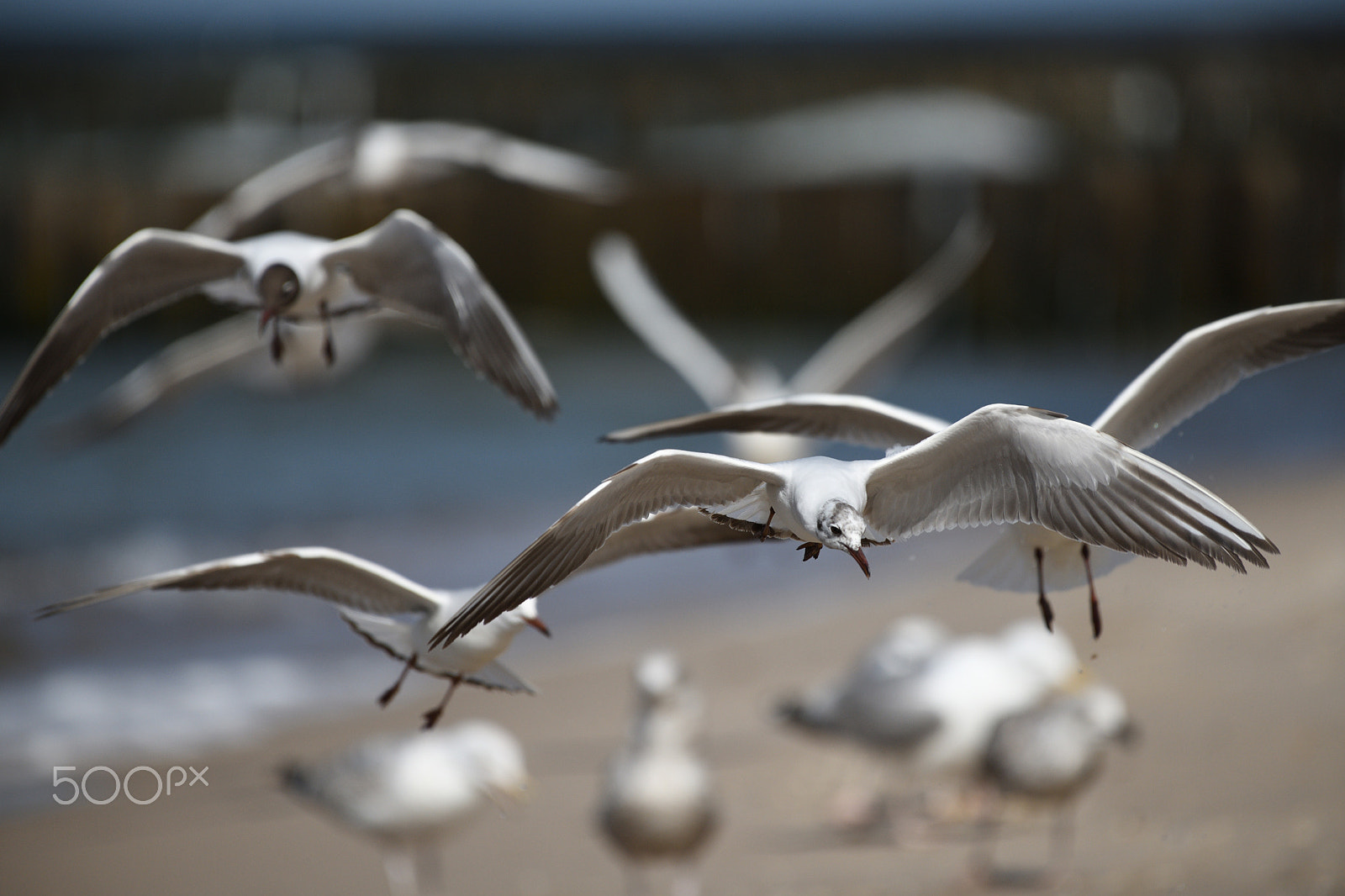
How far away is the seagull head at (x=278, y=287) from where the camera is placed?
3.43 metres

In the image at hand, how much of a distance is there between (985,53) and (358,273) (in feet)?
113

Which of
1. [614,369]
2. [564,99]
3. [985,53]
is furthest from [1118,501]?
[985,53]

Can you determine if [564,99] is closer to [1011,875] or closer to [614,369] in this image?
[614,369]

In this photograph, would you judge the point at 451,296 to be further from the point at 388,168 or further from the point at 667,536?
the point at 388,168

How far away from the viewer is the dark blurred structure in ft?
78.0

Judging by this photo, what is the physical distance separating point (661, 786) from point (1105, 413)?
2.68 m

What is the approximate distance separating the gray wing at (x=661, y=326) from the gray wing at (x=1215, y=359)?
15.9ft

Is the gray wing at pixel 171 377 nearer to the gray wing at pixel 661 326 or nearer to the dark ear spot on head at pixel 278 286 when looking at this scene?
the dark ear spot on head at pixel 278 286

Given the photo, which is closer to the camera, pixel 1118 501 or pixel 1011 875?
pixel 1118 501

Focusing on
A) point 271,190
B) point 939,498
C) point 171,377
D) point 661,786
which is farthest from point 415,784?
point 939,498

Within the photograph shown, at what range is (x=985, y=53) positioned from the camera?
3591cm

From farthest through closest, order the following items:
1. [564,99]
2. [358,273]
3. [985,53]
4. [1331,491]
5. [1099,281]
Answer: [985,53] < [564,99] < [1099,281] < [1331,491] < [358,273]

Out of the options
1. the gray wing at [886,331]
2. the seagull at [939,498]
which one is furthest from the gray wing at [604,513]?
the gray wing at [886,331]

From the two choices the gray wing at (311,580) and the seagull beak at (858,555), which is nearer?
the seagull beak at (858,555)
